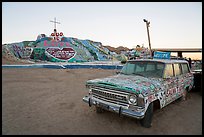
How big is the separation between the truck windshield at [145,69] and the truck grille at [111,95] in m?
1.36

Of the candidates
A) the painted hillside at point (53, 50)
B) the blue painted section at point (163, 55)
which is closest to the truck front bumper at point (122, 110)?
the blue painted section at point (163, 55)

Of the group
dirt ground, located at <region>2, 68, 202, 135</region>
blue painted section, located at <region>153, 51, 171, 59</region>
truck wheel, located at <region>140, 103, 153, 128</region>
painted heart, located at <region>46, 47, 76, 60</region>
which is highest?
painted heart, located at <region>46, 47, 76, 60</region>

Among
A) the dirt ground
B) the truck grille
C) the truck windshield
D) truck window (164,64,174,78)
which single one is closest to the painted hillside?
the dirt ground

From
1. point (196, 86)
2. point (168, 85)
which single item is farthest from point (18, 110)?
point (196, 86)

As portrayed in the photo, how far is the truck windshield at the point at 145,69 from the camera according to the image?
4.30 metres

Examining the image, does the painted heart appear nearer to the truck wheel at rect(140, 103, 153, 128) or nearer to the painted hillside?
the painted hillside

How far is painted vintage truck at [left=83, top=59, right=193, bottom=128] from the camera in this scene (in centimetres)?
325

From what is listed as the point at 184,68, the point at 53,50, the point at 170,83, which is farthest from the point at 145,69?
the point at 53,50

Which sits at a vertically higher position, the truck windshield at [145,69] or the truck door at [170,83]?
the truck windshield at [145,69]

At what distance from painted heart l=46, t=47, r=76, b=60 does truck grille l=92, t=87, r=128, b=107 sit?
27.0 m

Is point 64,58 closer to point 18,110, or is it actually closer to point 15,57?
point 15,57

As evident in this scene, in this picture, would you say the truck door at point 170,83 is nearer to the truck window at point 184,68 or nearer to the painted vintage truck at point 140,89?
the painted vintage truck at point 140,89

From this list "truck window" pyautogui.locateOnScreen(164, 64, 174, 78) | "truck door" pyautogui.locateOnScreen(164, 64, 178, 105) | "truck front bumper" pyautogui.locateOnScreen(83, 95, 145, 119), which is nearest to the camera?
"truck front bumper" pyautogui.locateOnScreen(83, 95, 145, 119)

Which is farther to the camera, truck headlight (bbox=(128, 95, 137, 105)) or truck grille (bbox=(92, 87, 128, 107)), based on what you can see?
truck grille (bbox=(92, 87, 128, 107))
